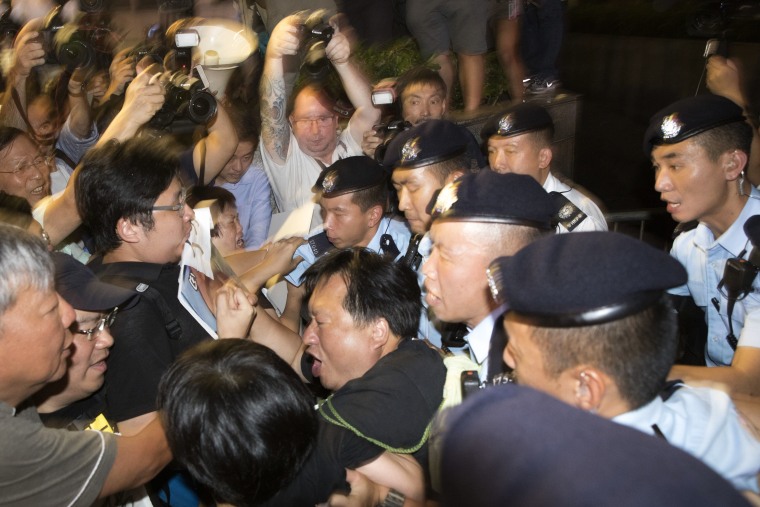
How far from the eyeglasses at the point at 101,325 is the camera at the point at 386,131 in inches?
88.9

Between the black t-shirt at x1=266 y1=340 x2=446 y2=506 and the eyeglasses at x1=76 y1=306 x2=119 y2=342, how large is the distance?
3.18 ft

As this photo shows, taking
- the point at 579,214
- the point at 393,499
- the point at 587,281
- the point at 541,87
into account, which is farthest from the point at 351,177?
the point at 541,87

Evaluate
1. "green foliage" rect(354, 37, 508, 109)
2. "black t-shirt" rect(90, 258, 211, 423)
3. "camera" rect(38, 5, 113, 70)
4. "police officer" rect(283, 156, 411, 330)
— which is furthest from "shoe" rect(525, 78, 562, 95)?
"black t-shirt" rect(90, 258, 211, 423)

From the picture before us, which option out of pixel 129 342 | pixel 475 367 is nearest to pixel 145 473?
pixel 129 342

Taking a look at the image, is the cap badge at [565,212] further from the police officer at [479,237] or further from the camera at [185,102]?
Result: the camera at [185,102]

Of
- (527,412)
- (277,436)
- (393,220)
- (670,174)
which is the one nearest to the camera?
(527,412)

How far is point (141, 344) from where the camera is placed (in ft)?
8.74

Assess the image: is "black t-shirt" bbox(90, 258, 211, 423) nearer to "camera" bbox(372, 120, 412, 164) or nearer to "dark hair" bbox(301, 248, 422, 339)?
"dark hair" bbox(301, 248, 422, 339)

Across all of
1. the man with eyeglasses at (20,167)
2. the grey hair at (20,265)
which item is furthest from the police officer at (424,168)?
the man with eyeglasses at (20,167)

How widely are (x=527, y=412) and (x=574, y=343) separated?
2.44ft

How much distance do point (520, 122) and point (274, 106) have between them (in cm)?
178

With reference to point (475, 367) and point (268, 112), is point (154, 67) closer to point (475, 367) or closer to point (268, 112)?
point (268, 112)

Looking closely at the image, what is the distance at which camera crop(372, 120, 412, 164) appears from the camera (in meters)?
4.62

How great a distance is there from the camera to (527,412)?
3.22ft
